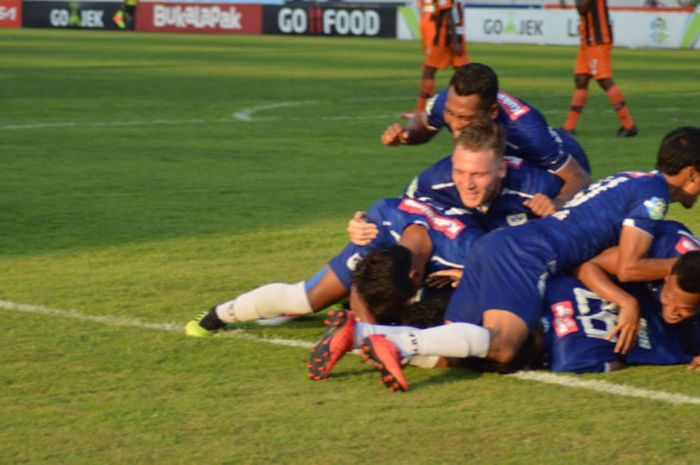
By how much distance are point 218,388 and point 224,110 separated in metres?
13.6

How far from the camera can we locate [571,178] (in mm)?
7477

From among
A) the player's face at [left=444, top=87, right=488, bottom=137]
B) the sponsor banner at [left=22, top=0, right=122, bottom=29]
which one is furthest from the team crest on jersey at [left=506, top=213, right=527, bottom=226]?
the sponsor banner at [left=22, top=0, right=122, bottom=29]

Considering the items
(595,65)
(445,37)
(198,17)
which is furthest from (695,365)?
(198,17)

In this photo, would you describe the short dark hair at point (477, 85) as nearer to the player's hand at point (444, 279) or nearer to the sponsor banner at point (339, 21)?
the player's hand at point (444, 279)

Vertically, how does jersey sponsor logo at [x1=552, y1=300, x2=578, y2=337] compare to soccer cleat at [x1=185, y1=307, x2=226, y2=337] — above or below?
above

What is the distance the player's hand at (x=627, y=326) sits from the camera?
6.26m

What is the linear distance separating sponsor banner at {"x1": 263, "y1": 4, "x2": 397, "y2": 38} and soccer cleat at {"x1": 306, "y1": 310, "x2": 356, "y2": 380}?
44.3 metres

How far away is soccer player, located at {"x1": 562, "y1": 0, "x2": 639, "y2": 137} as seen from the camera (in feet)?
54.9

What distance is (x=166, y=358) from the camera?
650 centimetres

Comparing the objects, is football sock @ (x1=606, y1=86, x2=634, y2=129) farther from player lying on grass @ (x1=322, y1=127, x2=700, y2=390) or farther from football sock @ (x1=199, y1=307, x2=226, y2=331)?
football sock @ (x1=199, y1=307, x2=226, y2=331)

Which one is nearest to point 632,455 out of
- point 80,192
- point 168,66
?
point 80,192

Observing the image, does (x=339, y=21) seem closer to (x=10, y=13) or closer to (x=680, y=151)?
(x=10, y=13)

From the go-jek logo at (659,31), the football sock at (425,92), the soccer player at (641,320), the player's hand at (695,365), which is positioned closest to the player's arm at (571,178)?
the soccer player at (641,320)

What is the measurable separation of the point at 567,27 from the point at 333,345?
4062 centimetres
